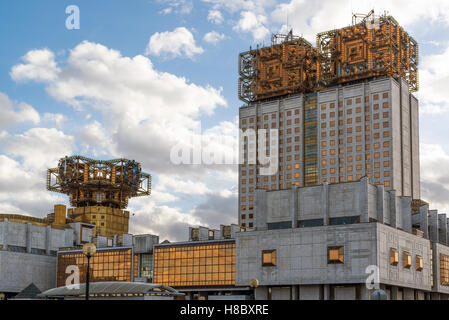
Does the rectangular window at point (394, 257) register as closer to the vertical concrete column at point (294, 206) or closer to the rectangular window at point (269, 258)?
the vertical concrete column at point (294, 206)

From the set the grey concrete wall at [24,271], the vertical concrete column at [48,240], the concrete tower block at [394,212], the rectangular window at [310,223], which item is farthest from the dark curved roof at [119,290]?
the vertical concrete column at [48,240]

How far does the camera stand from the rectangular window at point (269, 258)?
119 metres

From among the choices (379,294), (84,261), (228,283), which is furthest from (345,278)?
(84,261)

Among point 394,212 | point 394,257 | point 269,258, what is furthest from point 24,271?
point 394,257

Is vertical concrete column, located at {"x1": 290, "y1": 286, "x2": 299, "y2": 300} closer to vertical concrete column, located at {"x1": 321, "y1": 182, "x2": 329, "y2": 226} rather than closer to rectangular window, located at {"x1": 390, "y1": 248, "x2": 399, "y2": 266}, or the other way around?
vertical concrete column, located at {"x1": 321, "y1": 182, "x2": 329, "y2": 226}

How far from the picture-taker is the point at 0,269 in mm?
160500

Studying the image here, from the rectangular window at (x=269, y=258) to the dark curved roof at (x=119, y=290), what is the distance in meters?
→ 20.2

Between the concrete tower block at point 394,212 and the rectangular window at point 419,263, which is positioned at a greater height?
the concrete tower block at point 394,212

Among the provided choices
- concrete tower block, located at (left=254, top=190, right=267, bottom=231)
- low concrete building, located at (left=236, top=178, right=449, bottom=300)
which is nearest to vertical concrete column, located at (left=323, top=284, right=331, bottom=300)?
low concrete building, located at (left=236, top=178, right=449, bottom=300)

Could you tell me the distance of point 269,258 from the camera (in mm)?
118938

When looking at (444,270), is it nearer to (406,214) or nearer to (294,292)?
(406,214)

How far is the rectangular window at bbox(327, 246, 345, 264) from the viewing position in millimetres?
112500

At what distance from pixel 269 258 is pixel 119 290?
2969cm

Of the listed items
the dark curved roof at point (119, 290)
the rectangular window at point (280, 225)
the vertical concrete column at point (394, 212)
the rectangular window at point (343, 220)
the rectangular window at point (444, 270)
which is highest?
the vertical concrete column at point (394, 212)
